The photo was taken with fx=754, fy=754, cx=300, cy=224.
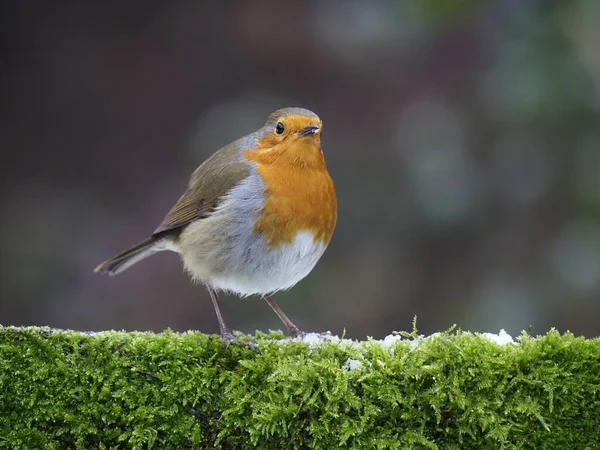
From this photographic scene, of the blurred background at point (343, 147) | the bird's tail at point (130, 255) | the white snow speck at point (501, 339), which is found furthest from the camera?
the blurred background at point (343, 147)

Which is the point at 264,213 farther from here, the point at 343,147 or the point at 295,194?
the point at 343,147

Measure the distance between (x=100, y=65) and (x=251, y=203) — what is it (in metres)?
3.77

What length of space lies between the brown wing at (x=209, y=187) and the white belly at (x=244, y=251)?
0.09m

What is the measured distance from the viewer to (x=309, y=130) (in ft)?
11.1

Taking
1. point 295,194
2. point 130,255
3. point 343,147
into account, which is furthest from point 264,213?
point 343,147

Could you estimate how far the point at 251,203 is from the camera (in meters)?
3.24

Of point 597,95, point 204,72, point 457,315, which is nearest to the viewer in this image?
point 597,95

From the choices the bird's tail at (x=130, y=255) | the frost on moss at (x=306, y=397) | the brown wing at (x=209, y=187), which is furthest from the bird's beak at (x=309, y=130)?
the frost on moss at (x=306, y=397)

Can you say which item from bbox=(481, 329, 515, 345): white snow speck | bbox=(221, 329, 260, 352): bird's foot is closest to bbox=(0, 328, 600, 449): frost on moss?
bbox=(481, 329, 515, 345): white snow speck

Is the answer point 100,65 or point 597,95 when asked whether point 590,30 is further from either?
point 100,65

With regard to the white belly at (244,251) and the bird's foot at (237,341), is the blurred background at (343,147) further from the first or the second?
the bird's foot at (237,341)

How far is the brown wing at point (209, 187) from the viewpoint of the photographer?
346 centimetres

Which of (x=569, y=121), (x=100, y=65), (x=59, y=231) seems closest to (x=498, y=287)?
(x=569, y=121)

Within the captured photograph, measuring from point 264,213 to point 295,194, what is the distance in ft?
0.52
